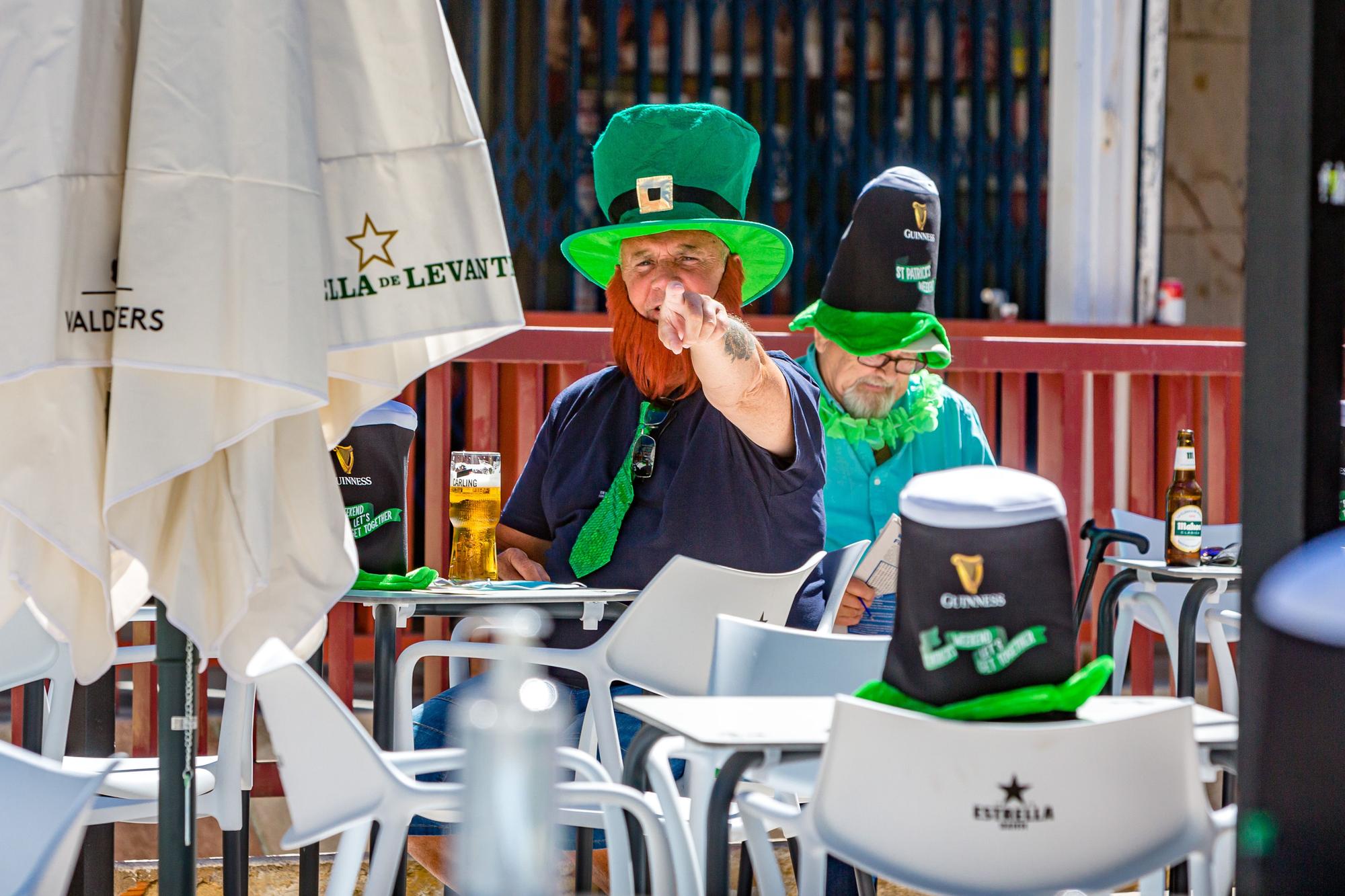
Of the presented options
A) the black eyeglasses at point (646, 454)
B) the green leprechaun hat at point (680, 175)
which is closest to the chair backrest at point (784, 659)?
the black eyeglasses at point (646, 454)

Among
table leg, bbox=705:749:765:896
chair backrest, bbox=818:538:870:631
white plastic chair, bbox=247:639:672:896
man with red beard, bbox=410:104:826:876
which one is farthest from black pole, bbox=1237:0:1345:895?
chair backrest, bbox=818:538:870:631

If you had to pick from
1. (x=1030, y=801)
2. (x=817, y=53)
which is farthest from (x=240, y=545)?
(x=817, y=53)

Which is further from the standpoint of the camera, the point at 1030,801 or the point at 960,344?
the point at 960,344

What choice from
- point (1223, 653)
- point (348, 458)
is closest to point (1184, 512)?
point (1223, 653)

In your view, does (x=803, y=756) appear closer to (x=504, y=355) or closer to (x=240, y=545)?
(x=240, y=545)

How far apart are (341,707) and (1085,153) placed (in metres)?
5.46

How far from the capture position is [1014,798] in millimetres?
1646

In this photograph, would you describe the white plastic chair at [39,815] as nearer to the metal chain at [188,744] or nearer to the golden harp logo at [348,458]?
the metal chain at [188,744]

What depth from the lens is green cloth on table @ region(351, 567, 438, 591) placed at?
3.07 meters

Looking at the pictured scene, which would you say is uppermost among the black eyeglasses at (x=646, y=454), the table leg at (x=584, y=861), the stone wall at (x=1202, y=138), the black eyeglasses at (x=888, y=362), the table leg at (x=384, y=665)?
the stone wall at (x=1202, y=138)

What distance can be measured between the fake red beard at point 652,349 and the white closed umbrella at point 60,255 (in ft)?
5.28

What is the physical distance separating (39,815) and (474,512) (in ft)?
5.12

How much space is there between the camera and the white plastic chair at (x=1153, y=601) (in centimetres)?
426

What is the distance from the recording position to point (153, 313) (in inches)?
73.8
